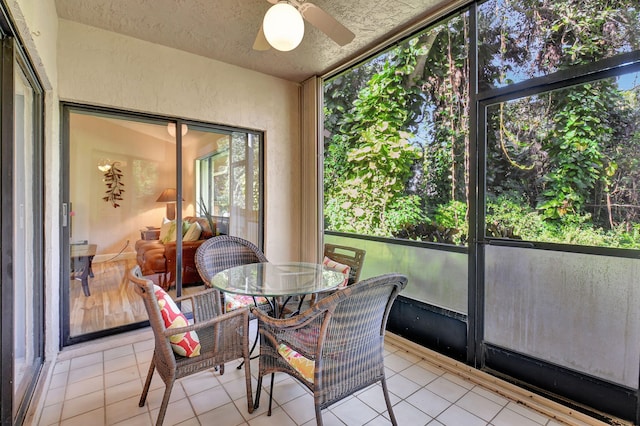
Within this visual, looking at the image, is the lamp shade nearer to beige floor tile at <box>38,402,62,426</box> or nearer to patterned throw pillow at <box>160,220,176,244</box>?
patterned throw pillow at <box>160,220,176,244</box>

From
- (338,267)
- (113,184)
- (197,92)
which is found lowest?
(338,267)

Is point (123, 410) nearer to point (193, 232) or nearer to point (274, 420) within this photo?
point (274, 420)

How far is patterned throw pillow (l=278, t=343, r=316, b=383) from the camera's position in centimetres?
152

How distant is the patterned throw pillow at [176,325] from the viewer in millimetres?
1630

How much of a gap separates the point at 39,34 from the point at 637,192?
3.53 metres

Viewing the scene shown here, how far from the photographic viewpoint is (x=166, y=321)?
1626 millimetres

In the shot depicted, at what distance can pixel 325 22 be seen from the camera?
6.31ft

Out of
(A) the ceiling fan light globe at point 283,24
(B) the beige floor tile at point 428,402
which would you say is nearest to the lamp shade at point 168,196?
(A) the ceiling fan light globe at point 283,24

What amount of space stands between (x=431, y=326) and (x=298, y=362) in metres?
1.48

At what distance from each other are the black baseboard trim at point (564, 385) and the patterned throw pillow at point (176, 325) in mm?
2015

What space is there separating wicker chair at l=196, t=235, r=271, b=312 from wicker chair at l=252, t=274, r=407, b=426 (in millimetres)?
774

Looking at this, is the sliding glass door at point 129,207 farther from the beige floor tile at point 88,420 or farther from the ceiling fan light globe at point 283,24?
the ceiling fan light globe at point 283,24

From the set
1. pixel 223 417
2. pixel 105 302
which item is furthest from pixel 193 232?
pixel 223 417

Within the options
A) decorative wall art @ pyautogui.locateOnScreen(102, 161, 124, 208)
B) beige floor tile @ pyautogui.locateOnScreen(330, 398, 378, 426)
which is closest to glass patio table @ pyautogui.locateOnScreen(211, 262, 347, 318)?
beige floor tile @ pyautogui.locateOnScreen(330, 398, 378, 426)
